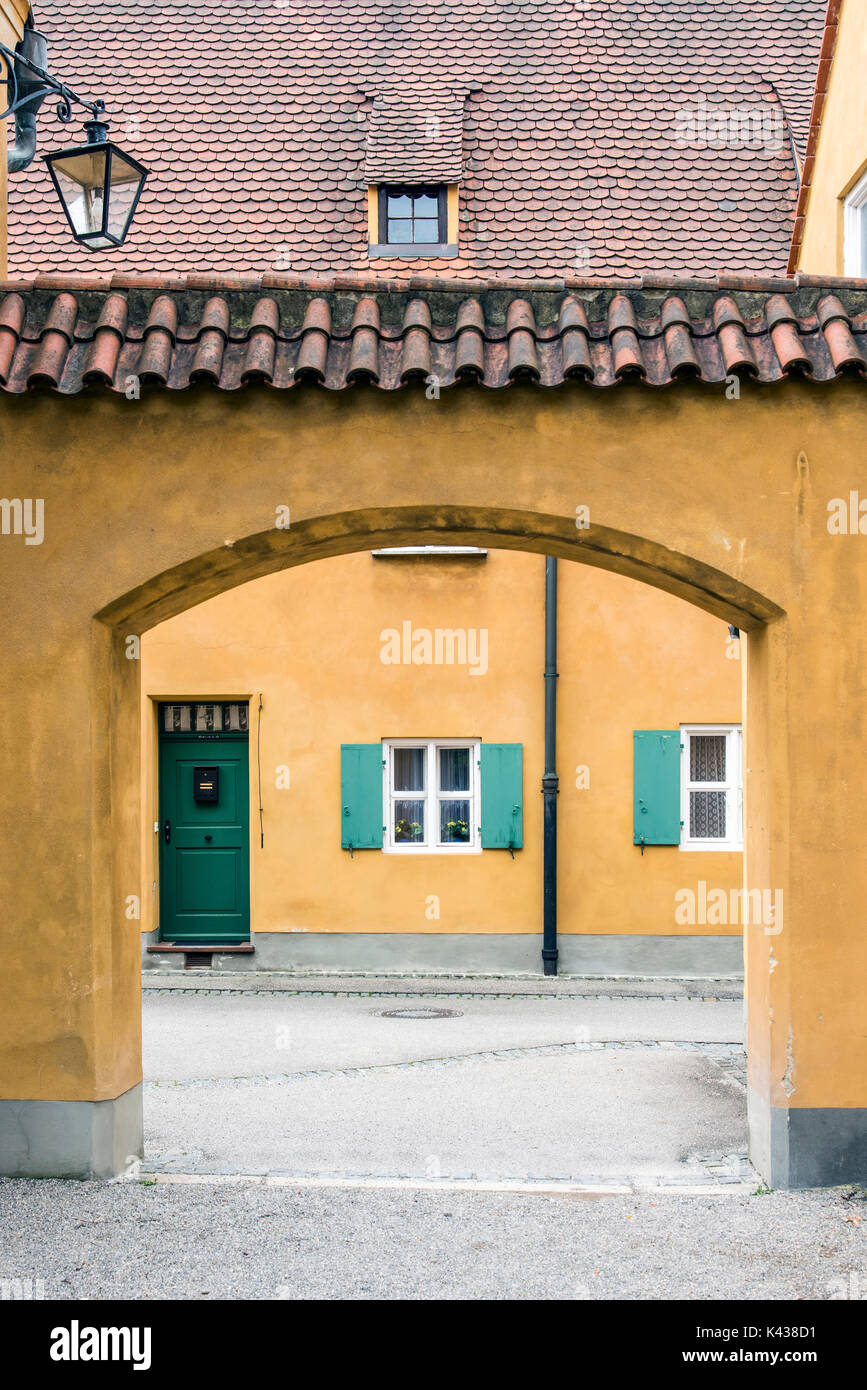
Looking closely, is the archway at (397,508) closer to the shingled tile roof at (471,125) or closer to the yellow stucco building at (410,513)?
the yellow stucco building at (410,513)

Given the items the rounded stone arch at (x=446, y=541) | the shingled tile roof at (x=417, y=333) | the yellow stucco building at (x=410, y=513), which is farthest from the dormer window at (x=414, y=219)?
the rounded stone arch at (x=446, y=541)

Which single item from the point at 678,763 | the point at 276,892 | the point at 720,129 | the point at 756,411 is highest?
the point at 720,129

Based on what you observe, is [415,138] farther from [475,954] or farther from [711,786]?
[475,954]

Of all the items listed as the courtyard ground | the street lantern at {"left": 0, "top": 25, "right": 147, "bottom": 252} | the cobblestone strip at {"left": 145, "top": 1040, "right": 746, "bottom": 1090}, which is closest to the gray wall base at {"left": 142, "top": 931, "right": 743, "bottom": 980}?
the courtyard ground

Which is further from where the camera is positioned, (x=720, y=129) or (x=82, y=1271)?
(x=720, y=129)

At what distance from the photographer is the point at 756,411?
6.48 meters

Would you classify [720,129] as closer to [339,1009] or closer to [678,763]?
[678,763]

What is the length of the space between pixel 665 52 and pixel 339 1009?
1180 centimetres

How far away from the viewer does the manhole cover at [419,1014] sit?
1193 cm

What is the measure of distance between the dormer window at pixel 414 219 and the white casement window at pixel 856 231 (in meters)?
5.14

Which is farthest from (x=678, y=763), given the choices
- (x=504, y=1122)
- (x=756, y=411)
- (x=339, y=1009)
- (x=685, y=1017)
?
(x=756, y=411)

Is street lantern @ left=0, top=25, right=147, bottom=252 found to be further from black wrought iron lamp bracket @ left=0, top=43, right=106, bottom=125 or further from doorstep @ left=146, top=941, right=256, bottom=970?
doorstep @ left=146, top=941, right=256, bottom=970

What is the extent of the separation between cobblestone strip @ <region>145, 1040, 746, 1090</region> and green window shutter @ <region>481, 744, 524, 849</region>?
11.4 feet

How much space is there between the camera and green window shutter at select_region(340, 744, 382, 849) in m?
14.0
